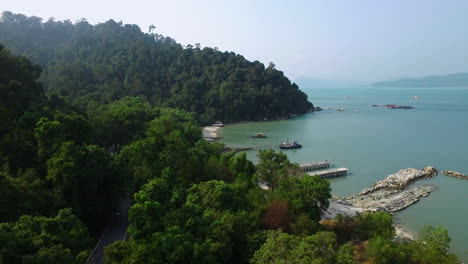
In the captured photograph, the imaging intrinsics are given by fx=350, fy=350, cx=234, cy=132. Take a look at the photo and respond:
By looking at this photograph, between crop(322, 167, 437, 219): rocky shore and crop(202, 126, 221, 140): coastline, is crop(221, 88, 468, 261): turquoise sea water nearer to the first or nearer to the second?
crop(322, 167, 437, 219): rocky shore

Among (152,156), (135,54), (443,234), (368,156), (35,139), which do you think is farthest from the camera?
(135,54)

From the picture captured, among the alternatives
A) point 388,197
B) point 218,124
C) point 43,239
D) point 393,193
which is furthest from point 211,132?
point 43,239

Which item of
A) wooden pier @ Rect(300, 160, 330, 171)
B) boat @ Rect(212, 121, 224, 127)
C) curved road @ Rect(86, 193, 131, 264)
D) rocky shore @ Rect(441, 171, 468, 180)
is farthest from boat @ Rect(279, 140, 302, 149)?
curved road @ Rect(86, 193, 131, 264)

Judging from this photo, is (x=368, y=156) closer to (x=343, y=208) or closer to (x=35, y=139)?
(x=343, y=208)

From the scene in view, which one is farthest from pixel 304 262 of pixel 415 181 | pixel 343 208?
pixel 415 181

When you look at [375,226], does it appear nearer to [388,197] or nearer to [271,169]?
[271,169]

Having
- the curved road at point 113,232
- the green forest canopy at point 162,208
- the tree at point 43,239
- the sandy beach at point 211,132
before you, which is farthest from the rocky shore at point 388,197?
the sandy beach at point 211,132
